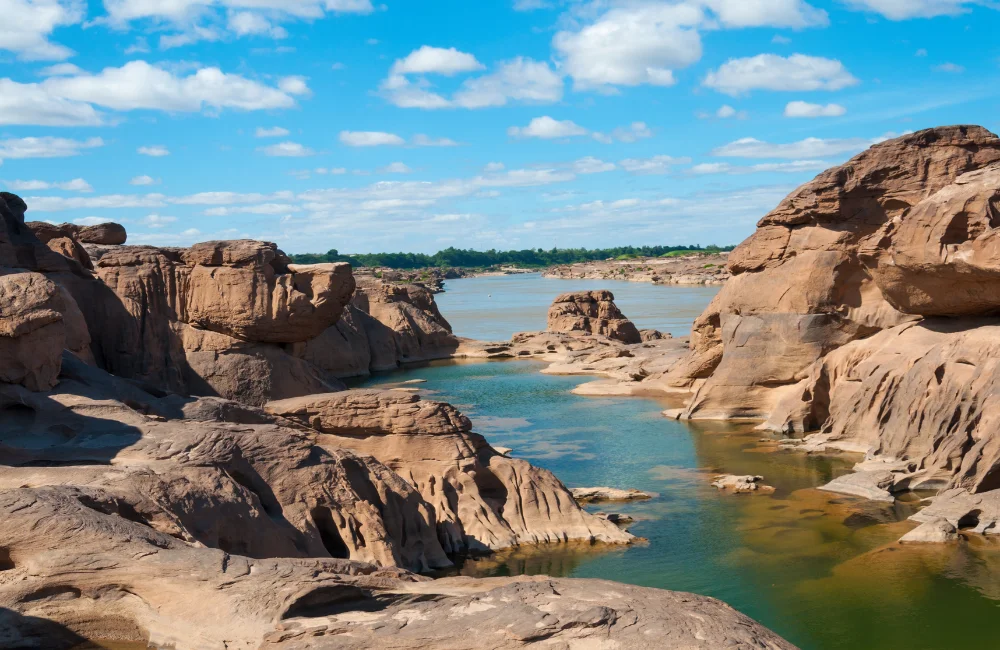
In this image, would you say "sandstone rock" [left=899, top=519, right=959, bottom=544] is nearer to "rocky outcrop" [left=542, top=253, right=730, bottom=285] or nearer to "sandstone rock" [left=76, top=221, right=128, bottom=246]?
"sandstone rock" [left=76, top=221, right=128, bottom=246]

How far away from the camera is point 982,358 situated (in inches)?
885

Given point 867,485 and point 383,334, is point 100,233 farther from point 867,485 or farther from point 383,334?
point 383,334

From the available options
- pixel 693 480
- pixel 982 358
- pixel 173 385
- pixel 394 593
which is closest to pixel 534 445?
pixel 693 480

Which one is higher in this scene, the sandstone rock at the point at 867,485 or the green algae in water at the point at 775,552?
the sandstone rock at the point at 867,485

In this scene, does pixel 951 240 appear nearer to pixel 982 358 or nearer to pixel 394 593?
pixel 982 358

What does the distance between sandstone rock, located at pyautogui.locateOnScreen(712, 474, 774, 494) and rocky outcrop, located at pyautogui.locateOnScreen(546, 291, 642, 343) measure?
3348 cm

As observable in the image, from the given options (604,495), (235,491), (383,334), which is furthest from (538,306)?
(235,491)

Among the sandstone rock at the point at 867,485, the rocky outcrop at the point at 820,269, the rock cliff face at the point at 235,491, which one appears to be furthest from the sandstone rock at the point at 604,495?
the rocky outcrop at the point at 820,269

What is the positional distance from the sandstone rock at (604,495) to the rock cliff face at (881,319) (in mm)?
5169

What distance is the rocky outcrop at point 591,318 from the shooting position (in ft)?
189

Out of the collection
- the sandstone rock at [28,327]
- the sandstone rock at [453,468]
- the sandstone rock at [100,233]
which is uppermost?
the sandstone rock at [100,233]

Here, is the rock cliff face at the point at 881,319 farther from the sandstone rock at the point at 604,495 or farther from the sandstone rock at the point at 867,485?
the sandstone rock at the point at 604,495

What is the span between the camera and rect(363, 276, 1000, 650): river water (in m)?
14.6

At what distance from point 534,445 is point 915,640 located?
668 inches
